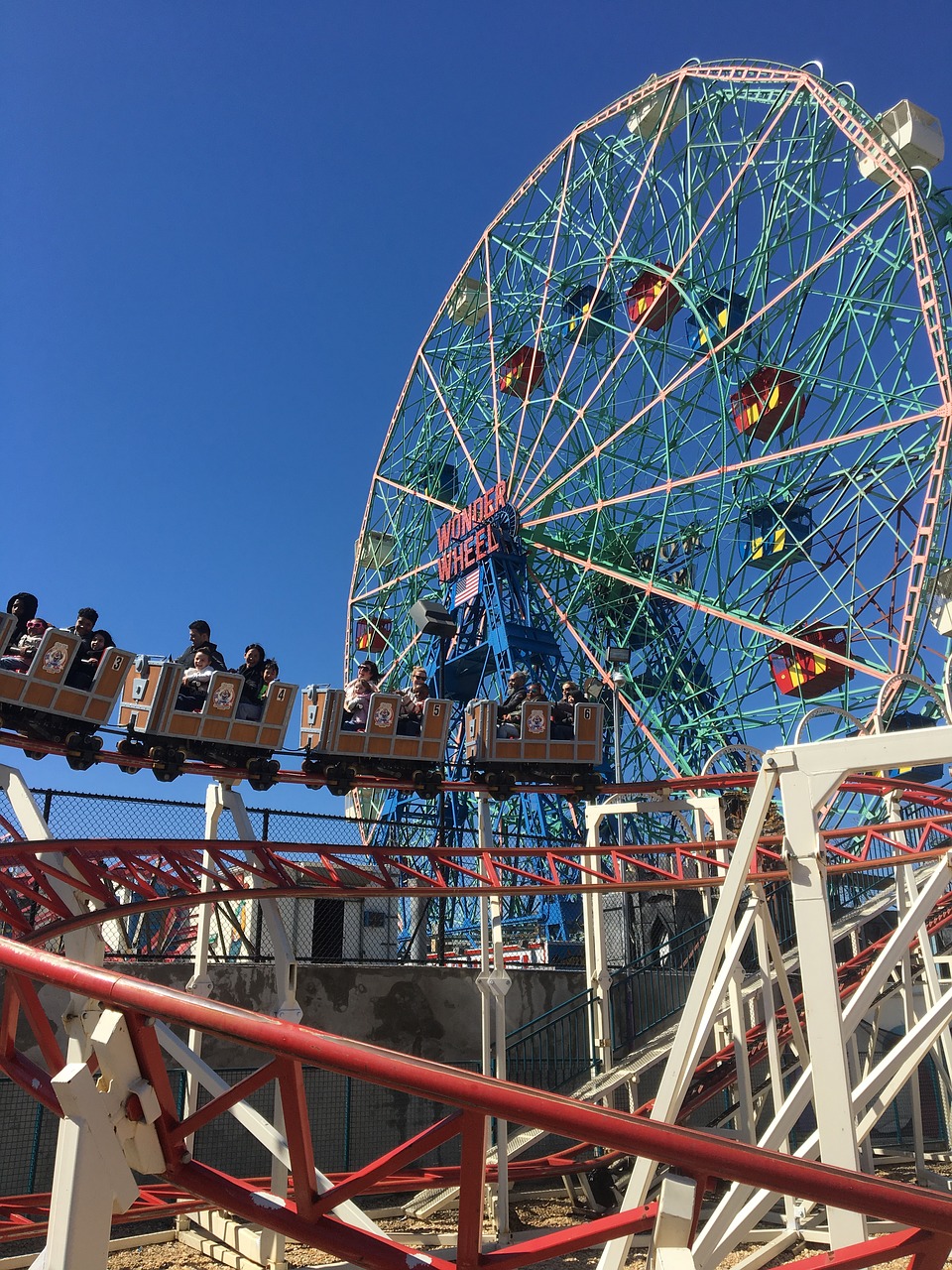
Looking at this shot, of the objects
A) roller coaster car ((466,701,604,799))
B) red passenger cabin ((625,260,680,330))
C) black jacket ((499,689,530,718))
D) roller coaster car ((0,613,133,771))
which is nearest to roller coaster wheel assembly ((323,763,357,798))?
roller coaster car ((466,701,604,799))

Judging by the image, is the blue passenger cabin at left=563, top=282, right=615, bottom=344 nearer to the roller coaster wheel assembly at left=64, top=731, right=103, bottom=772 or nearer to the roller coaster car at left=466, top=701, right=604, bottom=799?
the roller coaster car at left=466, top=701, right=604, bottom=799

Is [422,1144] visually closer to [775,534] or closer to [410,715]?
[410,715]

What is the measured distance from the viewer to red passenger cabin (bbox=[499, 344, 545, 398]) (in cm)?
2731

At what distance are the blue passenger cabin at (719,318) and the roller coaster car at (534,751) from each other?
11.8 m

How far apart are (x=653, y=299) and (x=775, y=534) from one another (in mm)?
6245

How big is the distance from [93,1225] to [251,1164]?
7.95 metres

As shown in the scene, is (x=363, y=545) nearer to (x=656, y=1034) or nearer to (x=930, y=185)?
(x=930, y=185)

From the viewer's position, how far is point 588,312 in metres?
25.2

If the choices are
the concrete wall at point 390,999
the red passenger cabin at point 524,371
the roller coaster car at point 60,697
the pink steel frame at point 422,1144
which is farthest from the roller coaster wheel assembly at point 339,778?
the red passenger cabin at point 524,371

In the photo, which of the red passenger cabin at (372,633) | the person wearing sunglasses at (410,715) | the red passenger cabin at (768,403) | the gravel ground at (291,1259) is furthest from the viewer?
the red passenger cabin at (372,633)

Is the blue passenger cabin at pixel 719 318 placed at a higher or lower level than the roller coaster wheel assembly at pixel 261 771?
higher

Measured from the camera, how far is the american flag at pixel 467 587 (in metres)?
25.5

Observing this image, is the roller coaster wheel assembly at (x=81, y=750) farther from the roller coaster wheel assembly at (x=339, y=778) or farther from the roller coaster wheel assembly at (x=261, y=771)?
the roller coaster wheel assembly at (x=339, y=778)

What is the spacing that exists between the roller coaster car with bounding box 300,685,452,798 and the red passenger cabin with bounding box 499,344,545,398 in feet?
55.2
